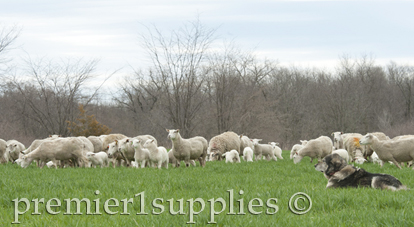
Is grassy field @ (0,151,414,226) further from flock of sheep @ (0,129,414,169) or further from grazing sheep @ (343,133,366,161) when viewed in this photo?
grazing sheep @ (343,133,366,161)

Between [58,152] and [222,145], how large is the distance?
7900 millimetres

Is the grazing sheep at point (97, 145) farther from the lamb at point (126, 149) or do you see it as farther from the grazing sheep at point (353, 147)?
the grazing sheep at point (353, 147)

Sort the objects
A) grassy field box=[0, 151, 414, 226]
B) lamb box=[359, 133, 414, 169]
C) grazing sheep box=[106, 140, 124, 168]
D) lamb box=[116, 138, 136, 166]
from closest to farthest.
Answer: grassy field box=[0, 151, 414, 226] → lamb box=[359, 133, 414, 169] → lamb box=[116, 138, 136, 166] → grazing sheep box=[106, 140, 124, 168]

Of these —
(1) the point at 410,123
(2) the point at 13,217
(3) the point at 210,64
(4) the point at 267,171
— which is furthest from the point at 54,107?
(1) the point at 410,123

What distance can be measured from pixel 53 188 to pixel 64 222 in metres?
2.79

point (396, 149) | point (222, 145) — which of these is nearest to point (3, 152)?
point (222, 145)

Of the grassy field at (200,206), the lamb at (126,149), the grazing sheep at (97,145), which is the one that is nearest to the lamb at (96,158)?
the lamb at (126,149)

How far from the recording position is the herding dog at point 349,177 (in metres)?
7.32

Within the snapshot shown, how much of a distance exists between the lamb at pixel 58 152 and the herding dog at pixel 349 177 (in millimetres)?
8686

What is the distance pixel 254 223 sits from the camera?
15.4ft

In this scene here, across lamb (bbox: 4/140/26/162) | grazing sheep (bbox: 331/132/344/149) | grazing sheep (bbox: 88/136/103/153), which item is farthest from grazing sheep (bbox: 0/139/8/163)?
grazing sheep (bbox: 331/132/344/149)

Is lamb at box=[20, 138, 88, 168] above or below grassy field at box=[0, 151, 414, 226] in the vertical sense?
above

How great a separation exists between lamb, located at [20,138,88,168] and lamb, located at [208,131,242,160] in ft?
21.2

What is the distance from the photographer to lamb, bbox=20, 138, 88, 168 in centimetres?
1324
